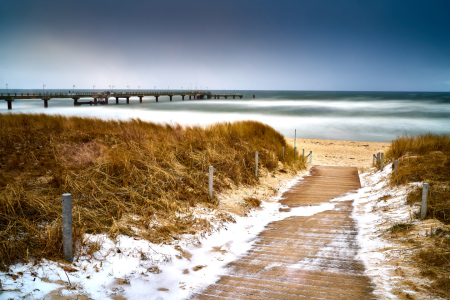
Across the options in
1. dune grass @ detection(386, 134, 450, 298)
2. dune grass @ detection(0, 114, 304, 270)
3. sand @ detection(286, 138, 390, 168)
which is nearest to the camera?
dune grass @ detection(386, 134, 450, 298)

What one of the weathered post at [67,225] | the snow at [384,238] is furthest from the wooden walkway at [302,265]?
the weathered post at [67,225]

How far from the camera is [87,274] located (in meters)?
4.24

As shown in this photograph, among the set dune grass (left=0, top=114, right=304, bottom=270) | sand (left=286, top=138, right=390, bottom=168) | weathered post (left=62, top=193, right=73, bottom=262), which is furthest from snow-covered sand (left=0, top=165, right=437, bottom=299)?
sand (left=286, top=138, right=390, bottom=168)

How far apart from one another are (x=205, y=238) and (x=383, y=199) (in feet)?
16.6

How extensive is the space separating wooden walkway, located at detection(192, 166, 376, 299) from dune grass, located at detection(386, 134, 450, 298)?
0.85 metres

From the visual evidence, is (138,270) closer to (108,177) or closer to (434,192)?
(108,177)

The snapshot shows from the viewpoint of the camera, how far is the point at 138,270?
471cm

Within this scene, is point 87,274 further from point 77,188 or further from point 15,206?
point 77,188

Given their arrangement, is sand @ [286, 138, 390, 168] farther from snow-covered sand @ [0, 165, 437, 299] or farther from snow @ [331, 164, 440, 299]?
snow-covered sand @ [0, 165, 437, 299]

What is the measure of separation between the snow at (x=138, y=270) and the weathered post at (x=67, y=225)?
6.6 inches

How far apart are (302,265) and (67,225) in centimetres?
341

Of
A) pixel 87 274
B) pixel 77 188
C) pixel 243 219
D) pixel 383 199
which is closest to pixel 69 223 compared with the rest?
pixel 87 274

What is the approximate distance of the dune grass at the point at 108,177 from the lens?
5.09m

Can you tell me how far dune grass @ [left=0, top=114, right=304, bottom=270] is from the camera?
201 inches
